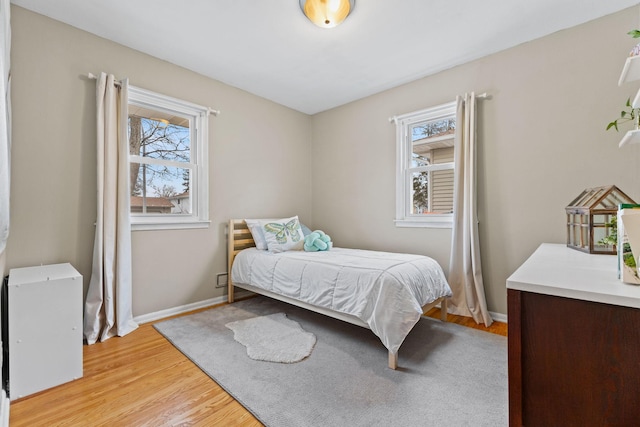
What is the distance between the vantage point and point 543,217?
250 cm

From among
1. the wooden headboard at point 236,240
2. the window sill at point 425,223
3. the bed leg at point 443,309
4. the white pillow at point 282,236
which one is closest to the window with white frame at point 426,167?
the window sill at point 425,223

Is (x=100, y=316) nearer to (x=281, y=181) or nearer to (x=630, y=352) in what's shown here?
(x=281, y=181)

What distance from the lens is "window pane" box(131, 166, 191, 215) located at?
2842mm

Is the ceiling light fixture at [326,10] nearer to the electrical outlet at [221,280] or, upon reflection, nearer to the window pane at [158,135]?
the window pane at [158,135]

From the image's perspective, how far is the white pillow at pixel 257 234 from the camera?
10.7 feet

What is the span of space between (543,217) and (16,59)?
4.35 m

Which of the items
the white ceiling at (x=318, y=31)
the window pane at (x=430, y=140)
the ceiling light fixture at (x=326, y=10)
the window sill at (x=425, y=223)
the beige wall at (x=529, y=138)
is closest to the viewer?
the ceiling light fixture at (x=326, y=10)

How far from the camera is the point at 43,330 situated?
5.70ft

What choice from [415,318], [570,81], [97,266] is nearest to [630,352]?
[415,318]

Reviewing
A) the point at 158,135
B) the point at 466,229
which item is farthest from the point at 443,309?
the point at 158,135

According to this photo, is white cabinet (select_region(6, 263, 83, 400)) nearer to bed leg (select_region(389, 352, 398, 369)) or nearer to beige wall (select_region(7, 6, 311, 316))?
beige wall (select_region(7, 6, 311, 316))

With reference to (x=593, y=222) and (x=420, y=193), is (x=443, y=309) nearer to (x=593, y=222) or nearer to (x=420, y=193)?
(x=420, y=193)

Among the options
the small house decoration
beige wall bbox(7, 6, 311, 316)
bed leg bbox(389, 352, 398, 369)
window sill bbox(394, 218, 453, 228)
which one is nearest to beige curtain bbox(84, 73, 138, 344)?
beige wall bbox(7, 6, 311, 316)

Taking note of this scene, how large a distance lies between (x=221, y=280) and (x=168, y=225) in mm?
879
